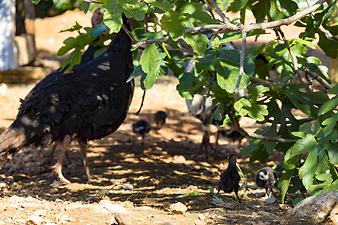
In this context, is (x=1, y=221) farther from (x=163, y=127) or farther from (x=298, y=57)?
(x=163, y=127)

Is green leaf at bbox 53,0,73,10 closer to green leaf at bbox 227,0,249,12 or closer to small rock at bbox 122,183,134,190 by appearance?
green leaf at bbox 227,0,249,12

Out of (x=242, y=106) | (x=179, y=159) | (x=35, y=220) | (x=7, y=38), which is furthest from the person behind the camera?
(x=7, y=38)

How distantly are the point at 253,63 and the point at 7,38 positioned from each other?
8.70 metres

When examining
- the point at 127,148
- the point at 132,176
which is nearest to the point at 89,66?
the point at 132,176

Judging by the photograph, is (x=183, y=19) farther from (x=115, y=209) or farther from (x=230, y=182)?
(x=230, y=182)

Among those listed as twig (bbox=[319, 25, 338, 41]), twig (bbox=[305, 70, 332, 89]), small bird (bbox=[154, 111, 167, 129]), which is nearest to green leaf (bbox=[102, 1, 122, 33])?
twig (bbox=[319, 25, 338, 41])

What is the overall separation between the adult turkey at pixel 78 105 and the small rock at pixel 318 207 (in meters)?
3.05

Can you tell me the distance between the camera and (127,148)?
10.4 meters

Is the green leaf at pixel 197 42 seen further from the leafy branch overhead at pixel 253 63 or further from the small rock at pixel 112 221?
the small rock at pixel 112 221

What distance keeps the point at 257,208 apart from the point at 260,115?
30.6 inches

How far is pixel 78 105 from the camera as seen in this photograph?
8094 millimetres

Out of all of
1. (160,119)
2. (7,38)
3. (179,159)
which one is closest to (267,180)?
(179,159)

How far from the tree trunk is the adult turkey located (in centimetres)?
558

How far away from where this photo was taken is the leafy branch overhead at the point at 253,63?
16.9 ft
